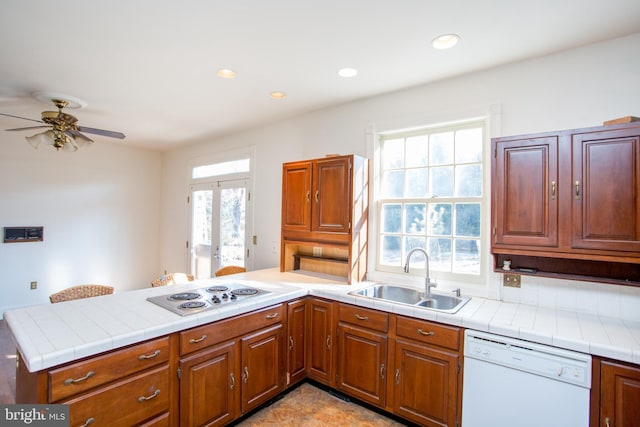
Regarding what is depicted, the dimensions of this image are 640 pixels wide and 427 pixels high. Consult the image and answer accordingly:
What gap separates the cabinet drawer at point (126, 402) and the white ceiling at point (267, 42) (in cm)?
205

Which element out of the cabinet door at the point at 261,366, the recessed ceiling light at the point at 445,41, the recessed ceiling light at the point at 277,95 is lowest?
the cabinet door at the point at 261,366

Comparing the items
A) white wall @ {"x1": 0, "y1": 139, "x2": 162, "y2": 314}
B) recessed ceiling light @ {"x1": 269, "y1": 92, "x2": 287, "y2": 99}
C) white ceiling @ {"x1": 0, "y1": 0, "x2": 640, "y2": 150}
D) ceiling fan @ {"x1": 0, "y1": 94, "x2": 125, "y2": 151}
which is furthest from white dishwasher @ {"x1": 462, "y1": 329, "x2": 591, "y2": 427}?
white wall @ {"x1": 0, "y1": 139, "x2": 162, "y2": 314}

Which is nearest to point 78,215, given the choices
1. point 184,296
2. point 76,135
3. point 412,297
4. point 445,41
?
point 76,135

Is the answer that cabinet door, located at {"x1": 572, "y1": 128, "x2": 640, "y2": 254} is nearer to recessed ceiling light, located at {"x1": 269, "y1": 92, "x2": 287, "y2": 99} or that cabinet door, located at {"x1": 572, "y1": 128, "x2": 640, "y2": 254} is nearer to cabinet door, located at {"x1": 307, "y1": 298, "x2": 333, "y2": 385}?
cabinet door, located at {"x1": 307, "y1": 298, "x2": 333, "y2": 385}

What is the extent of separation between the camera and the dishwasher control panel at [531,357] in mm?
1590

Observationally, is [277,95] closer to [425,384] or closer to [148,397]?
[148,397]

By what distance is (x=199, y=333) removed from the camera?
6.29 feet

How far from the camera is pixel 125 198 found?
5559 millimetres

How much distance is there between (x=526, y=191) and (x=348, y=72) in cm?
158

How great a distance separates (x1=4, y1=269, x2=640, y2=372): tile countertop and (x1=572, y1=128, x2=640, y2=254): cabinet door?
50cm

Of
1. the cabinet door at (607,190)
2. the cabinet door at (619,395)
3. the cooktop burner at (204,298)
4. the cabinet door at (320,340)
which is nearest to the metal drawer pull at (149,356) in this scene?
the cooktop burner at (204,298)

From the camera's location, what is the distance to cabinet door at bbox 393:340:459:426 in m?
1.97

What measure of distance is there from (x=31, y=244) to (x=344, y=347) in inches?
192

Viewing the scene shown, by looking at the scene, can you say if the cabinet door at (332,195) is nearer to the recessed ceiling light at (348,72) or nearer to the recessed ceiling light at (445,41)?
the recessed ceiling light at (348,72)
